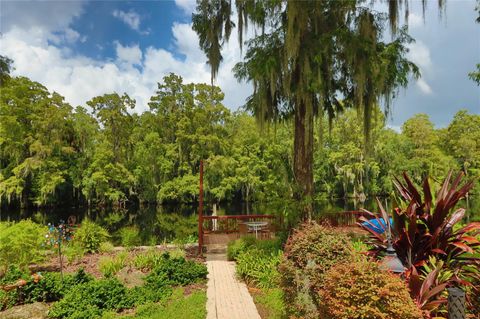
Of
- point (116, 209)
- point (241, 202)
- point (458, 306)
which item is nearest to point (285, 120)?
point (458, 306)

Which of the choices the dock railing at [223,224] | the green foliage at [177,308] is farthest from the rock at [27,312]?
the dock railing at [223,224]

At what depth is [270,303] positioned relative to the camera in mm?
5531

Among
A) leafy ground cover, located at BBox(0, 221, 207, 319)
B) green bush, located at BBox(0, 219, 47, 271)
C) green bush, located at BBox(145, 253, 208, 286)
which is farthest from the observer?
green bush, located at BBox(0, 219, 47, 271)

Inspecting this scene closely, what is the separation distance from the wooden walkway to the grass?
118 millimetres

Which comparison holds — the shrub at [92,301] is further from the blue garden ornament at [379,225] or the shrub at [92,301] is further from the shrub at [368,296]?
the blue garden ornament at [379,225]

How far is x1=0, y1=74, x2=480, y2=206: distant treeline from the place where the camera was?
1098 inches

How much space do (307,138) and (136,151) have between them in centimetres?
2710

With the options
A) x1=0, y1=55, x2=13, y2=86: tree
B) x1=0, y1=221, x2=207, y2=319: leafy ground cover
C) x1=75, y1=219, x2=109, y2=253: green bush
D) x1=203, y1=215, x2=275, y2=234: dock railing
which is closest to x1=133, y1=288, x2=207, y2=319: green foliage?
x1=0, y1=221, x2=207, y2=319: leafy ground cover

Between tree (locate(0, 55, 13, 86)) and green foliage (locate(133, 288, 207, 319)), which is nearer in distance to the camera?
green foliage (locate(133, 288, 207, 319))

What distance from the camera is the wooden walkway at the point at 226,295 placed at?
5152mm

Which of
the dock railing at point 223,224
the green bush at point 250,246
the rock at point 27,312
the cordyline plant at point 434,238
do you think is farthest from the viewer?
the dock railing at point 223,224

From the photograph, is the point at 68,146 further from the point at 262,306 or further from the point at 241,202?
the point at 262,306

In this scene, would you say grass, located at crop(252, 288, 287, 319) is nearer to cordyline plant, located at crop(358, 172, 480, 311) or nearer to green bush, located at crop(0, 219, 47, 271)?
cordyline plant, located at crop(358, 172, 480, 311)

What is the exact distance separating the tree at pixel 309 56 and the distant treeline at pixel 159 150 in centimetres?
1733
